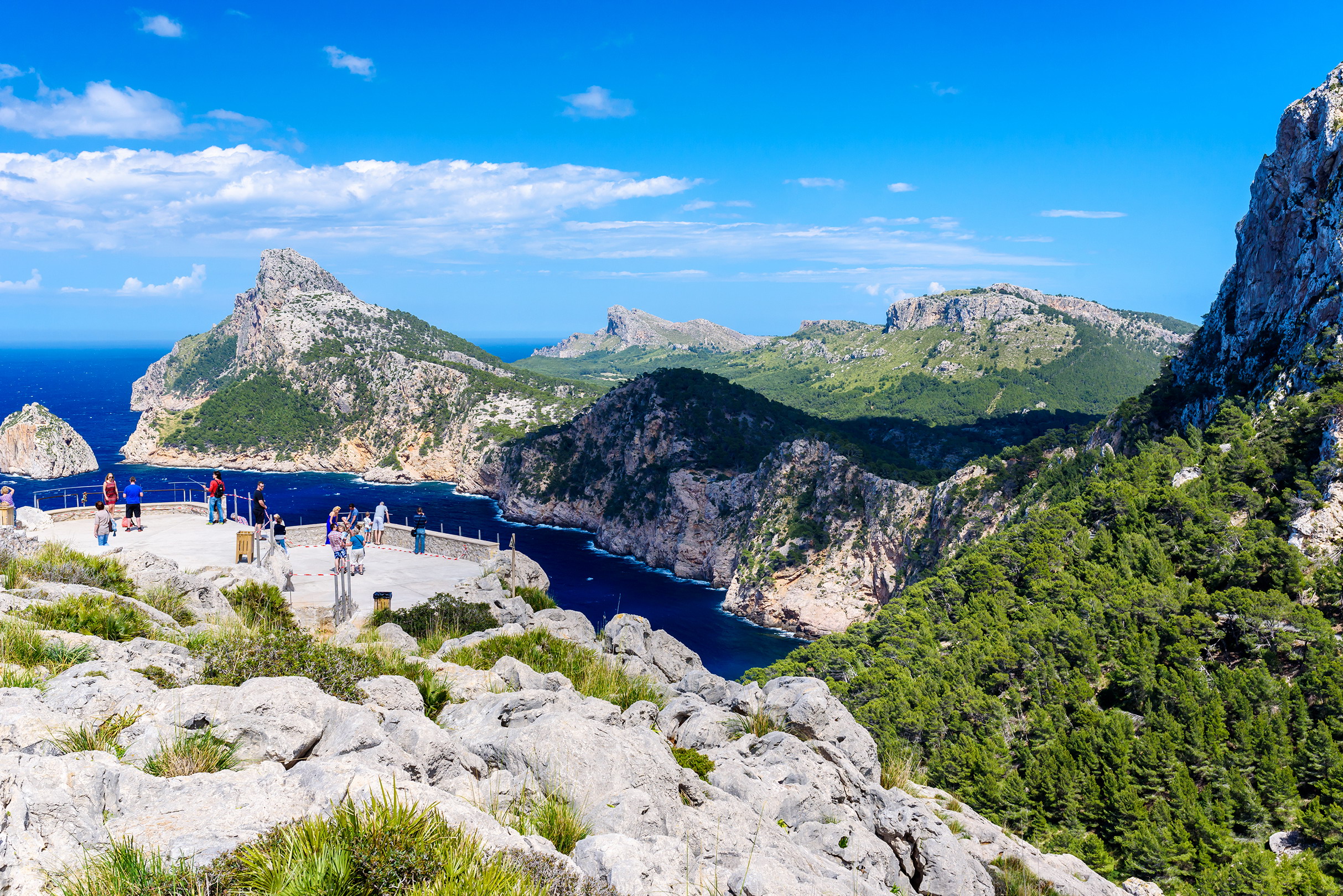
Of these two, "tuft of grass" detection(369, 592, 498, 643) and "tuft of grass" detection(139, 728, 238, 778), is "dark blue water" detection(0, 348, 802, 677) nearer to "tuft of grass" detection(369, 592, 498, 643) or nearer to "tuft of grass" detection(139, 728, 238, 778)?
"tuft of grass" detection(369, 592, 498, 643)

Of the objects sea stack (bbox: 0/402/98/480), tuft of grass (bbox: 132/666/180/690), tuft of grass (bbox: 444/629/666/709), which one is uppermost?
tuft of grass (bbox: 132/666/180/690)

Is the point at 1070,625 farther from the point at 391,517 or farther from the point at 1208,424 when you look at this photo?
the point at 391,517

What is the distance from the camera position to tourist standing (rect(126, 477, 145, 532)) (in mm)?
26938

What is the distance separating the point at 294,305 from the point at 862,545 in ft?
544

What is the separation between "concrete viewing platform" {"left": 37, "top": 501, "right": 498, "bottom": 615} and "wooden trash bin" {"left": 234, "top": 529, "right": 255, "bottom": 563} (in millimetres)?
318

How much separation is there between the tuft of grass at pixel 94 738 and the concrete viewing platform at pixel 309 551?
13.8m

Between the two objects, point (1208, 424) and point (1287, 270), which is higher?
point (1287, 270)

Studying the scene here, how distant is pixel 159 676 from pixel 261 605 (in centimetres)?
958

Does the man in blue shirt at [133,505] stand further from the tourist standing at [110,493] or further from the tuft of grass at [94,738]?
the tuft of grass at [94,738]

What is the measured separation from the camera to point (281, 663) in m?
11.2

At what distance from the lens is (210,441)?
150 metres

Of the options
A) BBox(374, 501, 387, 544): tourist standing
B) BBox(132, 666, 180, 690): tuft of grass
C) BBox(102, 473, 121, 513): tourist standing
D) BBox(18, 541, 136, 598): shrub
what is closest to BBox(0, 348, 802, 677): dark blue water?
BBox(374, 501, 387, 544): tourist standing

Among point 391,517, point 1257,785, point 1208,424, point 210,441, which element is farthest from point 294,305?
point 1257,785

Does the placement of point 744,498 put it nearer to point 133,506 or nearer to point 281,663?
point 133,506
